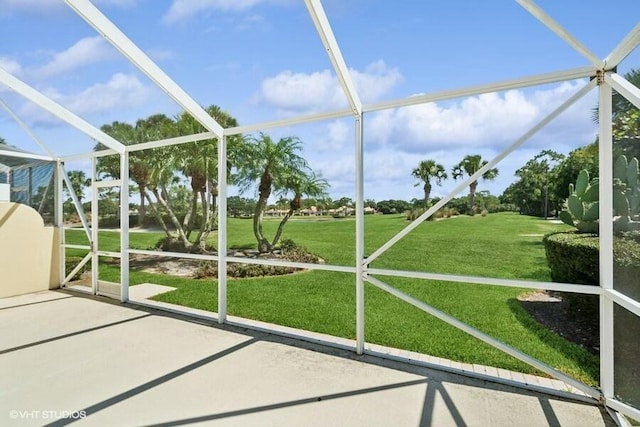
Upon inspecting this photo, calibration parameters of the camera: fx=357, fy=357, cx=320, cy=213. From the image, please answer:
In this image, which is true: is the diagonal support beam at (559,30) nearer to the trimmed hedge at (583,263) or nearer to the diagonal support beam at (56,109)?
the trimmed hedge at (583,263)

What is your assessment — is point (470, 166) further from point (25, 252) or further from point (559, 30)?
point (25, 252)

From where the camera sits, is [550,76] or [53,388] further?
[53,388]

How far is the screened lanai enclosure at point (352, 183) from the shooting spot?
246cm

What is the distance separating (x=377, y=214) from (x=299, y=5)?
2.41m

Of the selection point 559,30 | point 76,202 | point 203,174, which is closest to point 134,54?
point 559,30

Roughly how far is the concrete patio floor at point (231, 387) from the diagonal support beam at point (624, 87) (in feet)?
6.86

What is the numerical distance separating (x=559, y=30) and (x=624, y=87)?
1.75 ft

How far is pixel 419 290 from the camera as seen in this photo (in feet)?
19.0

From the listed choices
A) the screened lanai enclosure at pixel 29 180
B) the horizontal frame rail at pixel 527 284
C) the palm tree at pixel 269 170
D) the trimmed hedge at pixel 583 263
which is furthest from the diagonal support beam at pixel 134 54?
the screened lanai enclosure at pixel 29 180

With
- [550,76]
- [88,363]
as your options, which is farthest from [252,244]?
[550,76]

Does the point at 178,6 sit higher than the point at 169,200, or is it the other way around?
the point at 178,6

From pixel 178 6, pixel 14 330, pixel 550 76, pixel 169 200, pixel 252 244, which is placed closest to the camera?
pixel 550 76

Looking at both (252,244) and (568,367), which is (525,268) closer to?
(568,367)

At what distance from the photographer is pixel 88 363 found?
335cm
